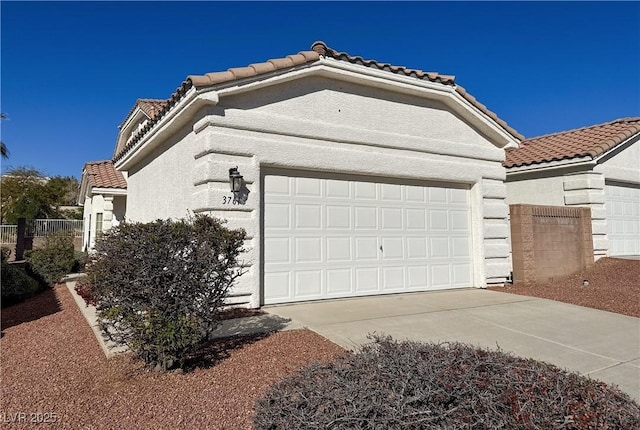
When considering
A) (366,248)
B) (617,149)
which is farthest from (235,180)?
(617,149)

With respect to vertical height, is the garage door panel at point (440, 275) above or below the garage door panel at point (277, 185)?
below

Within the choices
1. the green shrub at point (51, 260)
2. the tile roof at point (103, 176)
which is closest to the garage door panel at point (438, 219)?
the green shrub at point (51, 260)

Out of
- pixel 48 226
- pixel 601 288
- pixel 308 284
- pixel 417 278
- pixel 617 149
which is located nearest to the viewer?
pixel 308 284

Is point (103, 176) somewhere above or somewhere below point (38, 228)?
above

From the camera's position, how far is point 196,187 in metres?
7.09

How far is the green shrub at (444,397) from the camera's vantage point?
2041 mm

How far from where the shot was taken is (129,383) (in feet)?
12.5

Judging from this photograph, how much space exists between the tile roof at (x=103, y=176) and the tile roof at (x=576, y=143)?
1346 centimetres

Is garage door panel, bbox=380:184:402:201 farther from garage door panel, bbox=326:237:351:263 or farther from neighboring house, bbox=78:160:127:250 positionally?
neighboring house, bbox=78:160:127:250

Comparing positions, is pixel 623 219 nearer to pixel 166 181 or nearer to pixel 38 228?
pixel 166 181

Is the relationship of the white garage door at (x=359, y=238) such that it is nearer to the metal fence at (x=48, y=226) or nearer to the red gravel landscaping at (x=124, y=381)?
the red gravel landscaping at (x=124, y=381)

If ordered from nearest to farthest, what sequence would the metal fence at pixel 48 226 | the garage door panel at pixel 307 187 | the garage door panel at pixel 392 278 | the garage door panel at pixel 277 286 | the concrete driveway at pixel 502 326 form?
the concrete driveway at pixel 502 326
the garage door panel at pixel 277 286
the garage door panel at pixel 307 187
the garage door panel at pixel 392 278
the metal fence at pixel 48 226

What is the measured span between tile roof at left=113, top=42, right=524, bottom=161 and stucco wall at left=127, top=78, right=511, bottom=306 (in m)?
0.44

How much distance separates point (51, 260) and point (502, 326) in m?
→ 11.5
